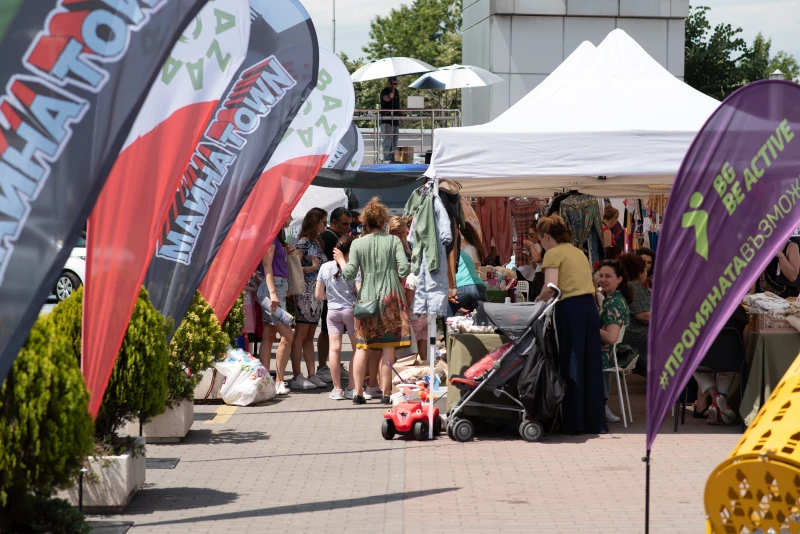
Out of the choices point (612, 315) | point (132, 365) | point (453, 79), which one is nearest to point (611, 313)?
point (612, 315)

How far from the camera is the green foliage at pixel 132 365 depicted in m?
6.59

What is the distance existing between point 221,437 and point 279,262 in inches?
111

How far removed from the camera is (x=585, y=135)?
9336 millimetres

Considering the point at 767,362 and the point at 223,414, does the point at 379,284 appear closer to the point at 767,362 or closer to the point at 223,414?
the point at 223,414

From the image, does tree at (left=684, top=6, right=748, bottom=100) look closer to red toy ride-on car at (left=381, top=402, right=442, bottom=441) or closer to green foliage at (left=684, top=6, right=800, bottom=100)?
green foliage at (left=684, top=6, right=800, bottom=100)

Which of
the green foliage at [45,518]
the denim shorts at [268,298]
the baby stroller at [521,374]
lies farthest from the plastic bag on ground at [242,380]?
the green foliage at [45,518]

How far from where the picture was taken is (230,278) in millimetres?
9203

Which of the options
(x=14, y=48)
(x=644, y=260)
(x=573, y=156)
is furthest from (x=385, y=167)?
(x=14, y=48)

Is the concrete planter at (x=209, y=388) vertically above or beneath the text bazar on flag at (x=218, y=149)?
beneath

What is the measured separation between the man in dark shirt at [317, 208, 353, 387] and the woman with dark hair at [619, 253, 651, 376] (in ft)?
11.6

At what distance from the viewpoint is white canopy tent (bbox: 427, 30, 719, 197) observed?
9.27 metres

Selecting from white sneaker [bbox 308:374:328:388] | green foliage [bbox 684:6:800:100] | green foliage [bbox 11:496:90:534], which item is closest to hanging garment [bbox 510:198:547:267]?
white sneaker [bbox 308:374:328:388]

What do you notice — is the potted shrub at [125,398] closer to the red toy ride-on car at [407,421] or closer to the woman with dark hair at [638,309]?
the red toy ride-on car at [407,421]

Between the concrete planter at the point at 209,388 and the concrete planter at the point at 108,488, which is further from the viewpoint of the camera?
the concrete planter at the point at 209,388
